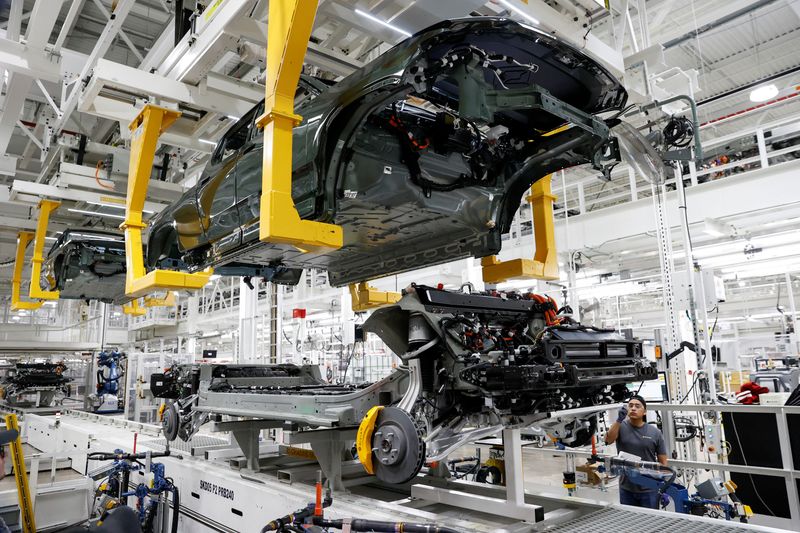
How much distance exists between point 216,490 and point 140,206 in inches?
97.4

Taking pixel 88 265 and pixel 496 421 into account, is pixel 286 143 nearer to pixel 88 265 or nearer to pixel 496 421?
pixel 496 421

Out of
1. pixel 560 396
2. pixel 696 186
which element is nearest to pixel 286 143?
pixel 560 396

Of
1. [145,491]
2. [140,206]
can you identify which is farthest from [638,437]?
[140,206]

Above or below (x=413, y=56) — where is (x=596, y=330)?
below

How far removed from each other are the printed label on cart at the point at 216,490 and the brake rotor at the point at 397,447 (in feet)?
5.47

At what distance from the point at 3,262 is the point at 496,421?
16.4 meters

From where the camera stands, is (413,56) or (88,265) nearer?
(413,56)

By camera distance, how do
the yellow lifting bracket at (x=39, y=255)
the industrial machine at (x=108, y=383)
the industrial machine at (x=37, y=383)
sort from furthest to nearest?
the industrial machine at (x=108, y=383) → the industrial machine at (x=37, y=383) → the yellow lifting bracket at (x=39, y=255)

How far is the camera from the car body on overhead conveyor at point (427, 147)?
275 cm

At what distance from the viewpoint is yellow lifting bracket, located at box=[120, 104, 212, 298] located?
4.23 meters

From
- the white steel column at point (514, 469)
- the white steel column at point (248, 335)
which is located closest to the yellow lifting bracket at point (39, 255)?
the white steel column at point (248, 335)

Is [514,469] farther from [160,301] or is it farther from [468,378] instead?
[160,301]

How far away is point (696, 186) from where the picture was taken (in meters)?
8.13

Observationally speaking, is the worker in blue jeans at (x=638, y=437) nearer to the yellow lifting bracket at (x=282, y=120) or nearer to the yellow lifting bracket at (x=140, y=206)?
the yellow lifting bracket at (x=282, y=120)
